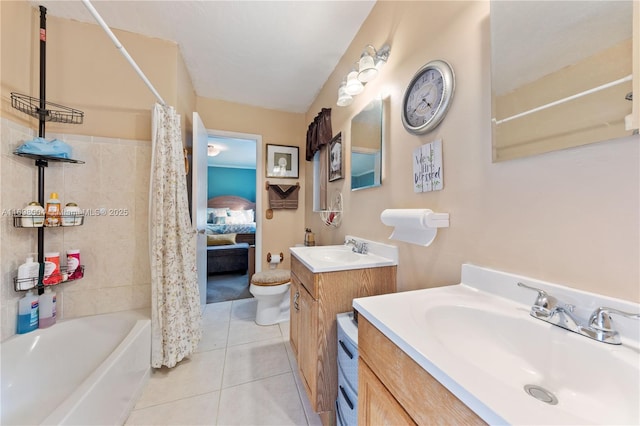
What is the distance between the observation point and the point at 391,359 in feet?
1.83

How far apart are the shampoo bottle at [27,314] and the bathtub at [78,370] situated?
0.04 m

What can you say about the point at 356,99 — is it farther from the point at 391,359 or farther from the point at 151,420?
the point at 151,420

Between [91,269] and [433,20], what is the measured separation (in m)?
2.49

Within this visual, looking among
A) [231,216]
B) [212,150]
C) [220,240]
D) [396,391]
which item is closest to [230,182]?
[231,216]

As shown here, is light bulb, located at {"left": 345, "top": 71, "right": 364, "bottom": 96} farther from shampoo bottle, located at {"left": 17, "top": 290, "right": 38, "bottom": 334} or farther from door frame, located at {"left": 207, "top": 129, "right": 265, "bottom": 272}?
shampoo bottle, located at {"left": 17, "top": 290, "right": 38, "bottom": 334}

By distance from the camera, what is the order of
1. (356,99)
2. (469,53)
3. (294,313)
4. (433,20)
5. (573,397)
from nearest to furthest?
(573,397)
(469,53)
(433,20)
(294,313)
(356,99)

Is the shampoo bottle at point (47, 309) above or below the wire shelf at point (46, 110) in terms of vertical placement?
below

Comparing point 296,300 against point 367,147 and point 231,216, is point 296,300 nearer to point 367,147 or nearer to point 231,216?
point 367,147

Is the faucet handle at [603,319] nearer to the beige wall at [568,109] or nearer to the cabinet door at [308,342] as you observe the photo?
the beige wall at [568,109]

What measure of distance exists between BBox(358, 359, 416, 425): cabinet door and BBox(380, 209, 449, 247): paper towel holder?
56 centimetres

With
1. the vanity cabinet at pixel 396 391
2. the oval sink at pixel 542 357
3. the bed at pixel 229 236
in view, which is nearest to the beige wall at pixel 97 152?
the bed at pixel 229 236

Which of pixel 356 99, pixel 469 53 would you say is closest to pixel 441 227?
pixel 469 53

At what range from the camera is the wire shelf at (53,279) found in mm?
1215

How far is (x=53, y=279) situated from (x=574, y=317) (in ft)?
7.79
